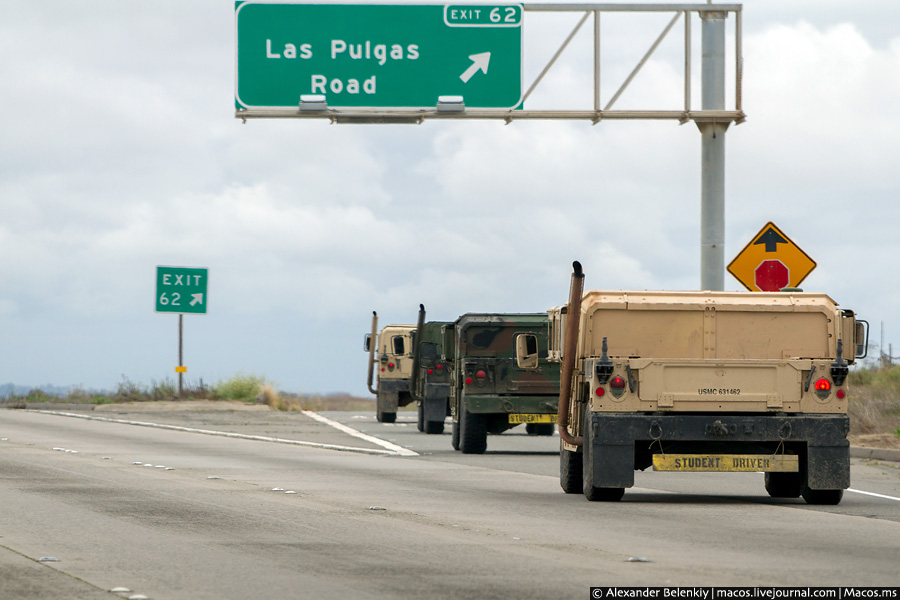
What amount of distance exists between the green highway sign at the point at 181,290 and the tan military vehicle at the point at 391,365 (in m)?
8.90

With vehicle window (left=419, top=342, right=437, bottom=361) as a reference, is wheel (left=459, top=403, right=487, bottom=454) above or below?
below

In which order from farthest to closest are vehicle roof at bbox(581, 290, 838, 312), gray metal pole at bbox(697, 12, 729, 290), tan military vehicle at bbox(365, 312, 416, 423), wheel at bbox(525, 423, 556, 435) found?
tan military vehicle at bbox(365, 312, 416, 423), wheel at bbox(525, 423, 556, 435), gray metal pole at bbox(697, 12, 729, 290), vehicle roof at bbox(581, 290, 838, 312)

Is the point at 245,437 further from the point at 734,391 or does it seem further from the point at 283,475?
the point at 734,391

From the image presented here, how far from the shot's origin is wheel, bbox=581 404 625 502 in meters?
13.7

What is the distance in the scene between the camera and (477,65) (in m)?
22.3

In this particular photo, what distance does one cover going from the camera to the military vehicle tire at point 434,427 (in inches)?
1174

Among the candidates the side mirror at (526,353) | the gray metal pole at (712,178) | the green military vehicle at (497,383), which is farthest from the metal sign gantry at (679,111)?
the side mirror at (526,353)

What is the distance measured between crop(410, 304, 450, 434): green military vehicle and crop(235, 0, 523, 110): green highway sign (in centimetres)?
755

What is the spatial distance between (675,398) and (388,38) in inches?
419

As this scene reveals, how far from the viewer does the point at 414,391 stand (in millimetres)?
30344

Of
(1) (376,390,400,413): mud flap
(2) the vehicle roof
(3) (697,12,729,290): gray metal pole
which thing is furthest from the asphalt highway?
(1) (376,390,400,413): mud flap

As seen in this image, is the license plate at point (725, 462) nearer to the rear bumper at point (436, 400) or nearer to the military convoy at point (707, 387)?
the military convoy at point (707, 387)

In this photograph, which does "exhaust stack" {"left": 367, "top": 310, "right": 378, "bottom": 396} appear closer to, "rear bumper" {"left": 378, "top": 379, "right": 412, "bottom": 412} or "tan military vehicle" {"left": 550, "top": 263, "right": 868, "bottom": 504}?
"rear bumper" {"left": 378, "top": 379, "right": 412, "bottom": 412}

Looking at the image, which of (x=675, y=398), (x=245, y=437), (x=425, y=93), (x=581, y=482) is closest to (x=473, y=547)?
(x=675, y=398)
